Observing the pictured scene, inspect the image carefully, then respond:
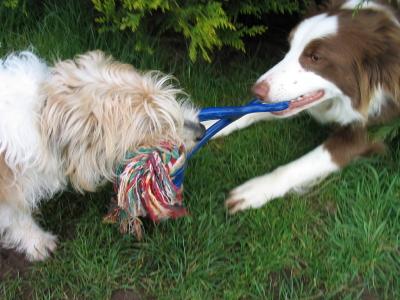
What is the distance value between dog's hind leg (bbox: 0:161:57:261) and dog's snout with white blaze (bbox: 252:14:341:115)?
3.93ft

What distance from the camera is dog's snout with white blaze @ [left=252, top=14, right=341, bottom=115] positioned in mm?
2377

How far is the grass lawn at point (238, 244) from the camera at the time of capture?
249cm

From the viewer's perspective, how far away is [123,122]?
203cm

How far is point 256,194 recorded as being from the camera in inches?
107

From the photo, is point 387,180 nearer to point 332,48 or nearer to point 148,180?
point 332,48

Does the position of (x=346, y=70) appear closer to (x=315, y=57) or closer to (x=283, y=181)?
(x=315, y=57)

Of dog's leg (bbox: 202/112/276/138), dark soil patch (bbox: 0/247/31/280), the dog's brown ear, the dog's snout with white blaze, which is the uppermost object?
the dog's brown ear

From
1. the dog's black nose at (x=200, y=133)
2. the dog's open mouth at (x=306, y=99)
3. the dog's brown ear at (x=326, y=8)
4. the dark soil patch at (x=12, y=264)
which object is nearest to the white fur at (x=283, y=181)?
the dog's open mouth at (x=306, y=99)

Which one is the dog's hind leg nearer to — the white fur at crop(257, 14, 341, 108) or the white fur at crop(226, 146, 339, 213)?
the white fur at crop(226, 146, 339, 213)

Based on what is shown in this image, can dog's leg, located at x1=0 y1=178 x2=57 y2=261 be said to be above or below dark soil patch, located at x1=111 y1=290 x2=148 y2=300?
above

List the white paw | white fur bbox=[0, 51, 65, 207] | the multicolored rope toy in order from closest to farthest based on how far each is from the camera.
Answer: white fur bbox=[0, 51, 65, 207] < the multicolored rope toy < the white paw

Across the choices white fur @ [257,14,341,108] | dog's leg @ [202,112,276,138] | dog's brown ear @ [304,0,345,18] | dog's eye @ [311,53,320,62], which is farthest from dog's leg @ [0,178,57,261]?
dog's brown ear @ [304,0,345,18]

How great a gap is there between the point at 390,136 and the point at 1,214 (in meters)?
1.91

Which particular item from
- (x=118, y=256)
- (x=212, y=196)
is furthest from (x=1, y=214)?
(x=212, y=196)
